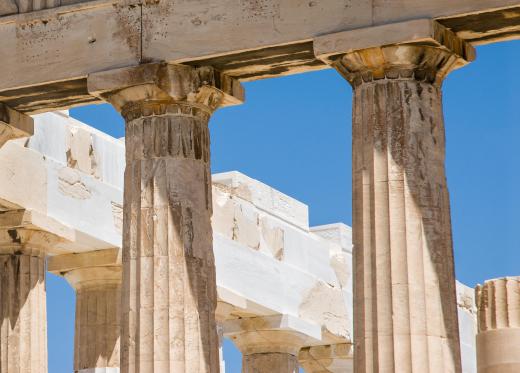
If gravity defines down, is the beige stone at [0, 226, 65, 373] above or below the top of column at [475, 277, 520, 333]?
above

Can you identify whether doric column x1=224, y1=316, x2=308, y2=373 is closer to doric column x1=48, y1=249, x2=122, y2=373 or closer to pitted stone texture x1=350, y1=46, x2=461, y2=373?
doric column x1=48, y1=249, x2=122, y2=373

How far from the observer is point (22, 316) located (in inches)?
1966

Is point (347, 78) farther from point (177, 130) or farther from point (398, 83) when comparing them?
point (177, 130)

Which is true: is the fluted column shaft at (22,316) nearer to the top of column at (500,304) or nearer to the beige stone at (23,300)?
the beige stone at (23,300)

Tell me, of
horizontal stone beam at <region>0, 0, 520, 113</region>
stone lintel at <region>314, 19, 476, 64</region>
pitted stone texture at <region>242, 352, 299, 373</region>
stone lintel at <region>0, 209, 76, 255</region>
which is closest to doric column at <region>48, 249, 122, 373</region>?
stone lintel at <region>0, 209, 76, 255</region>

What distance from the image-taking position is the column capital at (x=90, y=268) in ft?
174

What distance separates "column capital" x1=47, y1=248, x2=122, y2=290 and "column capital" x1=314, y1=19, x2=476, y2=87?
14.7m

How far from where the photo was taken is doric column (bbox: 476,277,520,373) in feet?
129

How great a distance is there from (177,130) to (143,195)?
1.75 metres

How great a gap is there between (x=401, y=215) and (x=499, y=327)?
137 inches

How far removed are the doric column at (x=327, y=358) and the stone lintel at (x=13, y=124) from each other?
2056 cm

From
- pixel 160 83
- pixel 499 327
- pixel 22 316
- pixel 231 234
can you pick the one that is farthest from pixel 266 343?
pixel 499 327

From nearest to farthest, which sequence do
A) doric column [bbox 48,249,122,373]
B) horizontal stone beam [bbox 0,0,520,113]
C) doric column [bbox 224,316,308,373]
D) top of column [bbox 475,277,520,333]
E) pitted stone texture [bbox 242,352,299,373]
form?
top of column [bbox 475,277,520,333]
horizontal stone beam [bbox 0,0,520,113]
doric column [bbox 48,249,122,373]
doric column [bbox 224,316,308,373]
pitted stone texture [bbox 242,352,299,373]

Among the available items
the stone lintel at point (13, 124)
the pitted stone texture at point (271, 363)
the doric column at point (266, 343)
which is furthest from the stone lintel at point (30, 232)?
the pitted stone texture at point (271, 363)
